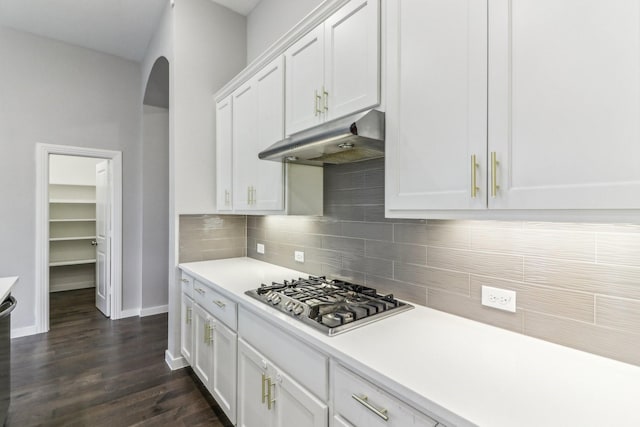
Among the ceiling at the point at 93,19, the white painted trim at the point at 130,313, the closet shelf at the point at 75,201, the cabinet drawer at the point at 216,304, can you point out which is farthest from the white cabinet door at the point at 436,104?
the closet shelf at the point at 75,201

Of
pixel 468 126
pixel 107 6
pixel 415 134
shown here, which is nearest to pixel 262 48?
pixel 107 6

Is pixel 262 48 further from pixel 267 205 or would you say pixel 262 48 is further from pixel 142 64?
pixel 142 64

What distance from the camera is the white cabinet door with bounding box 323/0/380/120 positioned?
1.40 meters

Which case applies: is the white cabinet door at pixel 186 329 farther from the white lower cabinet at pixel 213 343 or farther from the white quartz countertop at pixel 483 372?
the white quartz countertop at pixel 483 372

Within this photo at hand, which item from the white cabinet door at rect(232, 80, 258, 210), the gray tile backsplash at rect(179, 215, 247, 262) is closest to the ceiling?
the white cabinet door at rect(232, 80, 258, 210)

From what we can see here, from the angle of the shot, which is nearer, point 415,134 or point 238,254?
point 415,134

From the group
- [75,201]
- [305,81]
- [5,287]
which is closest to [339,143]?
[305,81]

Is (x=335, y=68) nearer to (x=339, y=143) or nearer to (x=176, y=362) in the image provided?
(x=339, y=143)

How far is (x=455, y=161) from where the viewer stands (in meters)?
1.12

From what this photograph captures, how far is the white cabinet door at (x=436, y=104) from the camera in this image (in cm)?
106

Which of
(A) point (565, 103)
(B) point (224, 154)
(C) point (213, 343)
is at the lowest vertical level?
(C) point (213, 343)

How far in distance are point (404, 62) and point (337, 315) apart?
108 centimetres

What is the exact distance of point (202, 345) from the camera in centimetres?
234

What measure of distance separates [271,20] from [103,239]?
362 centimetres
